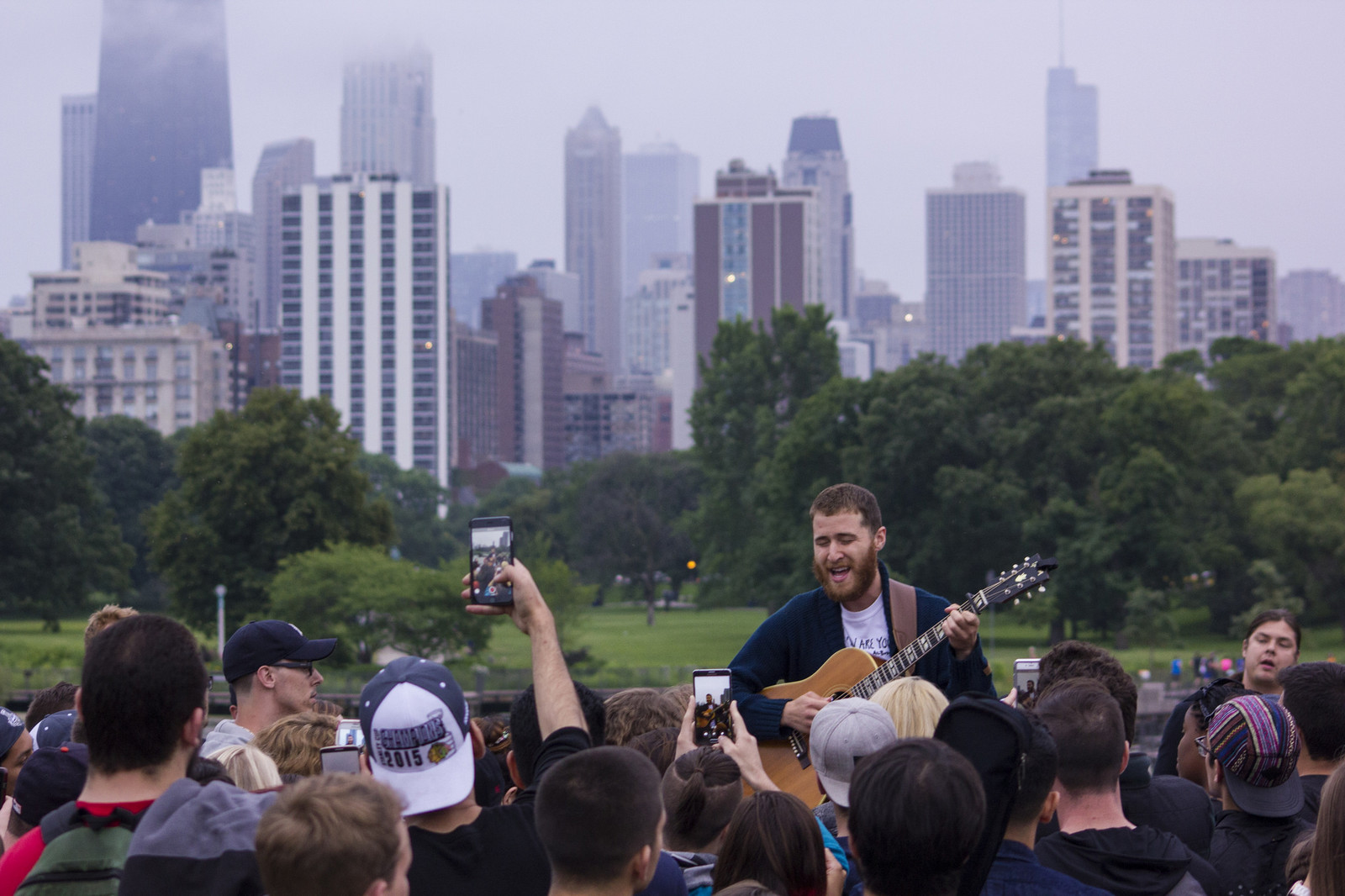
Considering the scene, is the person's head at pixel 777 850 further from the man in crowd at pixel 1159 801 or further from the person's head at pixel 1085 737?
the man in crowd at pixel 1159 801

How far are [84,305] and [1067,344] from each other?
484 feet

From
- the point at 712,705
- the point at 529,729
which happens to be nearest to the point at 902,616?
the point at 712,705

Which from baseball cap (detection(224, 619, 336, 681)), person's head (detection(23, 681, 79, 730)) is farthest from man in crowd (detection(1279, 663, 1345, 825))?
person's head (detection(23, 681, 79, 730))

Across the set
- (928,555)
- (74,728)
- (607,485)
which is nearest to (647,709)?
(74,728)

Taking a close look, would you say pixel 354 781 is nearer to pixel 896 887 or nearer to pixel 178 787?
pixel 178 787

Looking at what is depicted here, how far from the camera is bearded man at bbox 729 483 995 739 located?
6074 mm

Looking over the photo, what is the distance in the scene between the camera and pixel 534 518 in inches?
3969

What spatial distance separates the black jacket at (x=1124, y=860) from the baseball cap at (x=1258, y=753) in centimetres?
51

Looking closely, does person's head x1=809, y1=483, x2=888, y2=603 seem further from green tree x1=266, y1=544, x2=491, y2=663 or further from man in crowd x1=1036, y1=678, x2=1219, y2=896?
green tree x1=266, y1=544, x2=491, y2=663

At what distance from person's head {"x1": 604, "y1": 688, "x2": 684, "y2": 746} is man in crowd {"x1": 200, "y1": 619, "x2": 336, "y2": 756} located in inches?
52.7

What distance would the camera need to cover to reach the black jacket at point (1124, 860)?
435 cm

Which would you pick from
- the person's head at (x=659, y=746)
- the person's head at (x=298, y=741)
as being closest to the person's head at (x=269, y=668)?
the person's head at (x=298, y=741)

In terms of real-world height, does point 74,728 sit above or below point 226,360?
below

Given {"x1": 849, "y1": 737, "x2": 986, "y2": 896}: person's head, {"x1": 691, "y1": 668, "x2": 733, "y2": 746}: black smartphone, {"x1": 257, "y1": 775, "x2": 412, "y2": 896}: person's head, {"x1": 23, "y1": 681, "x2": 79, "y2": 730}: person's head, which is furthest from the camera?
{"x1": 23, "y1": 681, "x2": 79, "y2": 730}: person's head
